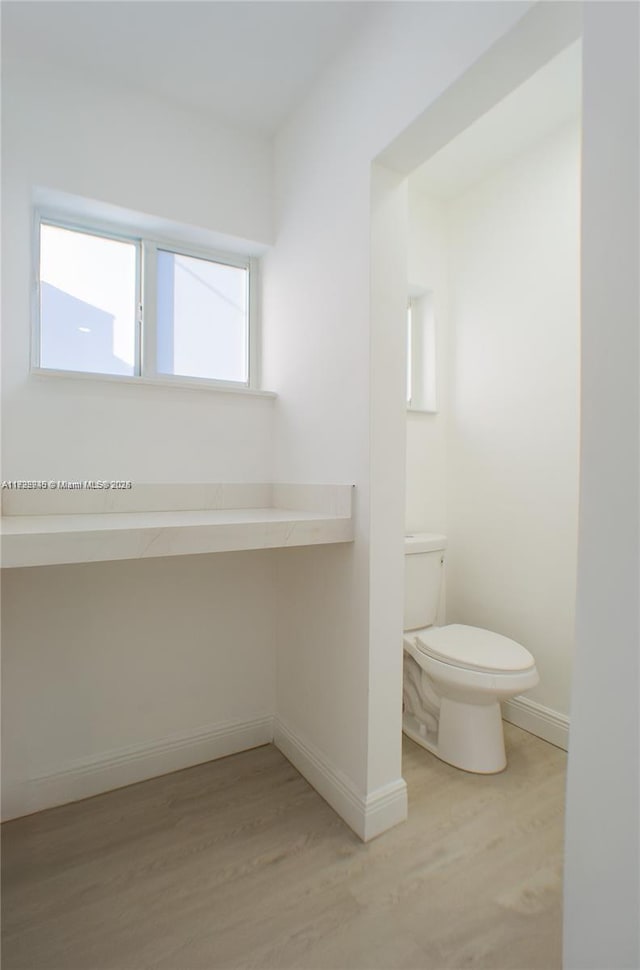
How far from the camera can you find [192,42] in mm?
1523

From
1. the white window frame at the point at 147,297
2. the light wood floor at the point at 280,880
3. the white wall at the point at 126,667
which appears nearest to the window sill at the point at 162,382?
the white window frame at the point at 147,297

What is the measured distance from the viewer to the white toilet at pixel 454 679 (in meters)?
1.73

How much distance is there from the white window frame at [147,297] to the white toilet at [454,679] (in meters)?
1.12

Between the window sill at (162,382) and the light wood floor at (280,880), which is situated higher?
the window sill at (162,382)

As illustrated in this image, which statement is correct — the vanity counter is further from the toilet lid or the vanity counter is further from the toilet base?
the toilet base

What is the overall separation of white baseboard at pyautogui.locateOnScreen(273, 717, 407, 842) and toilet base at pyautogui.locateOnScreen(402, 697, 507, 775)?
0.38m

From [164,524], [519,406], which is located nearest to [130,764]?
[164,524]

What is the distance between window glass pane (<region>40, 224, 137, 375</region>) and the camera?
1.72m

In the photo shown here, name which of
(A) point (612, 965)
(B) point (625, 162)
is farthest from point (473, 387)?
(A) point (612, 965)

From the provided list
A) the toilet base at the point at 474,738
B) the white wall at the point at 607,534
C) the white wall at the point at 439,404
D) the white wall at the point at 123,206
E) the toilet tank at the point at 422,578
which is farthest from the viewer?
the white wall at the point at 439,404

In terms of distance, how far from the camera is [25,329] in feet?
5.17

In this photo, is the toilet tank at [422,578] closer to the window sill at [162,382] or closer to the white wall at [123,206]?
the white wall at [123,206]

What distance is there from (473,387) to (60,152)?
189cm

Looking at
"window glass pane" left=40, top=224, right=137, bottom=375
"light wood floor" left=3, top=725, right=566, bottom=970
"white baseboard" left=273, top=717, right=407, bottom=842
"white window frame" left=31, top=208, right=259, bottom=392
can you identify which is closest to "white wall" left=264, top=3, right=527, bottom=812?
"white baseboard" left=273, top=717, right=407, bottom=842
